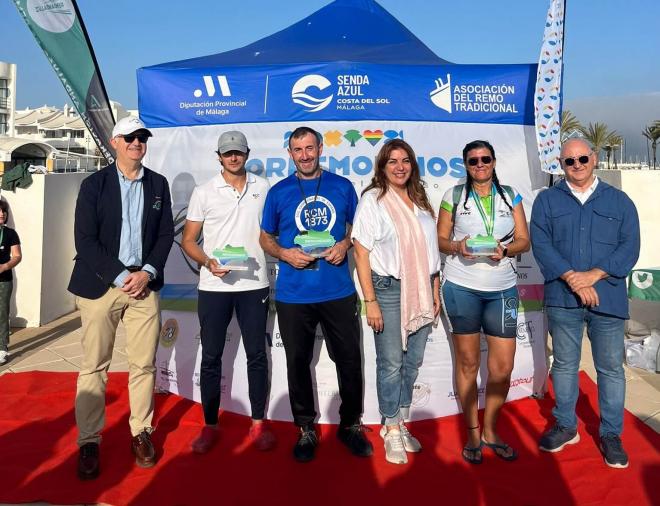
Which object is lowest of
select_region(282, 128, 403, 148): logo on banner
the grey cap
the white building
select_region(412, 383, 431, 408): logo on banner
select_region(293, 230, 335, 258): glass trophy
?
select_region(412, 383, 431, 408): logo on banner

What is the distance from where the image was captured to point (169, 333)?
4031mm

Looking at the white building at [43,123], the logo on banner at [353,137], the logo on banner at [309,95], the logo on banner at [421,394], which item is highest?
the white building at [43,123]

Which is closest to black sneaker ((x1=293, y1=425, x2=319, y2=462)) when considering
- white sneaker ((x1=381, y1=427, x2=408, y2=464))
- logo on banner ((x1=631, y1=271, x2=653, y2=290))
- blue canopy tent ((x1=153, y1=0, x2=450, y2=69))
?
white sneaker ((x1=381, y1=427, x2=408, y2=464))

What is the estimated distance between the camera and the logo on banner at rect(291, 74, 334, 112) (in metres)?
3.82

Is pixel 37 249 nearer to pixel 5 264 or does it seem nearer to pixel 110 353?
pixel 5 264

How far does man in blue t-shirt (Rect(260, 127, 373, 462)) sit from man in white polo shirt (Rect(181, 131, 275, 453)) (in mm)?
171

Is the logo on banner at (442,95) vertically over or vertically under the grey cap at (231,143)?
over

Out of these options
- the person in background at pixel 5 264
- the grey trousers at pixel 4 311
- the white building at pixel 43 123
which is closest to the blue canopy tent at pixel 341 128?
the person in background at pixel 5 264

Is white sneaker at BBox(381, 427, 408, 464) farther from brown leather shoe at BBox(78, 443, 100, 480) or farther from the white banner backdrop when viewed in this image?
brown leather shoe at BBox(78, 443, 100, 480)

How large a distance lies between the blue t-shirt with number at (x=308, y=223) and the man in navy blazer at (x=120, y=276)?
2.26 feet

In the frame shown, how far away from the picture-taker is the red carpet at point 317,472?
2.75 metres

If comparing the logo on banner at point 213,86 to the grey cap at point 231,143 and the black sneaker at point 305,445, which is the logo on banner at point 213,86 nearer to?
the grey cap at point 231,143

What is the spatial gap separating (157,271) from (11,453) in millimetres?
1492

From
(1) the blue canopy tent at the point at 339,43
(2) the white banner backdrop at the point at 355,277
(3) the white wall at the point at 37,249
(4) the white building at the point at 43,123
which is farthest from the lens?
(4) the white building at the point at 43,123
